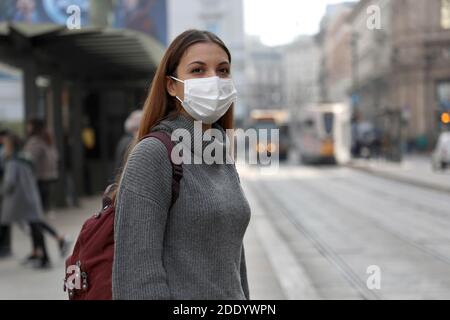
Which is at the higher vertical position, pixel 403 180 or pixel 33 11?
pixel 33 11

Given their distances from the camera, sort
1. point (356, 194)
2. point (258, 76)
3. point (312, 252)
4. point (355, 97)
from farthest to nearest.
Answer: point (258, 76), point (355, 97), point (356, 194), point (312, 252)

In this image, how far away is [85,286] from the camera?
2393 millimetres

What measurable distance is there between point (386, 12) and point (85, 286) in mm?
59603

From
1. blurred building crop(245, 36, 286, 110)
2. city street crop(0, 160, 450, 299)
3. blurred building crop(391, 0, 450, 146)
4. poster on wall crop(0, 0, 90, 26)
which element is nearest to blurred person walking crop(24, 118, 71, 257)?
city street crop(0, 160, 450, 299)

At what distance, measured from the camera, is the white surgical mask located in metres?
2.52

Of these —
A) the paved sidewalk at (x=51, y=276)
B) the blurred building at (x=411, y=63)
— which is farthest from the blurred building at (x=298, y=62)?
the paved sidewalk at (x=51, y=276)

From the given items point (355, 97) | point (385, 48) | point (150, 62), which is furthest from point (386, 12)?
point (150, 62)

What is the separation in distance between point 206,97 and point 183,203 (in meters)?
0.39

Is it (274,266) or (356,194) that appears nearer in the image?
(274,266)

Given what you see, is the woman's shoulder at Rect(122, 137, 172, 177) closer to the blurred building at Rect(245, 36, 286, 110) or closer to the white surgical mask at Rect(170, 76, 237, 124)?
the white surgical mask at Rect(170, 76, 237, 124)

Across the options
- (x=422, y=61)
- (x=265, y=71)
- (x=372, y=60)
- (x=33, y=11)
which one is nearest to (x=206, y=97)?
(x=33, y=11)

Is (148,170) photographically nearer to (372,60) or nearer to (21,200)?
(21,200)

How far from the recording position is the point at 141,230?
2.26 m
